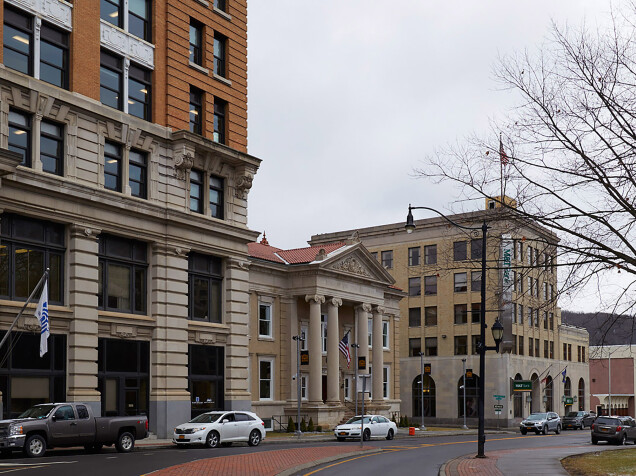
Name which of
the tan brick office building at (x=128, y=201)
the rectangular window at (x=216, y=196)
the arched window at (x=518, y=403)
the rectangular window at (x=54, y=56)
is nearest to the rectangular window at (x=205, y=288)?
the tan brick office building at (x=128, y=201)

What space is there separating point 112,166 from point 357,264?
2581 centimetres

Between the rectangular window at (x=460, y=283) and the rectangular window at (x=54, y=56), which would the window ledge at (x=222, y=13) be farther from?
the rectangular window at (x=460, y=283)

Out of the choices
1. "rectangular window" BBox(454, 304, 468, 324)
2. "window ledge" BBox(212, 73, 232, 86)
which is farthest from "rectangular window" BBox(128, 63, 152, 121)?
"rectangular window" BBox(454, 304, 468, 324)

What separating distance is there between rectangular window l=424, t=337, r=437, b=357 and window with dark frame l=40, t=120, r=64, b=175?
55650 millimetres

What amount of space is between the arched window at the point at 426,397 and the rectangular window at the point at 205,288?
44.9 m

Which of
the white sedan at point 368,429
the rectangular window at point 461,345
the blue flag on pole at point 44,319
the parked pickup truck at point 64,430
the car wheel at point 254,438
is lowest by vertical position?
the white sedan at point 368,429

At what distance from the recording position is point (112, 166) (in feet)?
125

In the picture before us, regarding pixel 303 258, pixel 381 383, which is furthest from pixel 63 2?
pixel 381 383

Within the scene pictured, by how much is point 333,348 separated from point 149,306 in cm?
2005

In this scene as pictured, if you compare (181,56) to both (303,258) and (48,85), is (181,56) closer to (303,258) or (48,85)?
(48,85)

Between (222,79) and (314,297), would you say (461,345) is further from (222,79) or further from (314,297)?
(222,79)

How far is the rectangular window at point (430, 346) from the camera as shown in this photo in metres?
84.7

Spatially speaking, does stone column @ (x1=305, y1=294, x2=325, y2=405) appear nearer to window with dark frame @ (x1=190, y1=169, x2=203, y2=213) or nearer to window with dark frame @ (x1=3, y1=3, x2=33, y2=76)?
window with dark frame @ (x1=190, y1=169, x2=203, y2=213)

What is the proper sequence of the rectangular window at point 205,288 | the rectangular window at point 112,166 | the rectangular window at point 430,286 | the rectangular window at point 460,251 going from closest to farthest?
the rectangular window at point 460,251
the rectangular window at point 112,166
the rectangular window at point 205,288
the rectangular window at point 430,286
